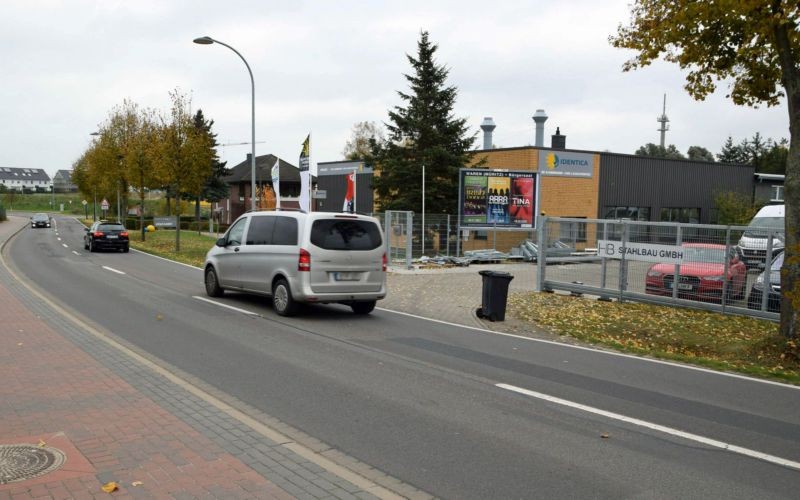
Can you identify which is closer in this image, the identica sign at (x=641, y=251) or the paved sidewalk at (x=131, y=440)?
the paved sidewalk at (x=131, y=440)

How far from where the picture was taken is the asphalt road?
188 inches

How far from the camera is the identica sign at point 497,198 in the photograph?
28016 mm

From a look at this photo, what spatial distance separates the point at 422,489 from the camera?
4438 mm

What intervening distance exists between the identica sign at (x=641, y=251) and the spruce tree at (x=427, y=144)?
56.4ft

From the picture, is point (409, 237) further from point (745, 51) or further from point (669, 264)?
point (745, 51)

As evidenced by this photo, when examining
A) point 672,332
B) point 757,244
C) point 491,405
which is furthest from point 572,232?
point 491,405

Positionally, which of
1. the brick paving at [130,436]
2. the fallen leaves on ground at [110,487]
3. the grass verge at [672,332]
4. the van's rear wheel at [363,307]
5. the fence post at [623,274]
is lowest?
the grass verge at [672,332]

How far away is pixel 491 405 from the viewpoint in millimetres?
6543

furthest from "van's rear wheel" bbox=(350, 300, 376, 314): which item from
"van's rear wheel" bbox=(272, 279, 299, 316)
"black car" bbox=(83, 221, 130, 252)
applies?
"black car" bbox=(83, 221, 130, 252)

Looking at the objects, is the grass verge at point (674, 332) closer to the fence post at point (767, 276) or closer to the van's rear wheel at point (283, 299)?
the fence post at point (767, 276)

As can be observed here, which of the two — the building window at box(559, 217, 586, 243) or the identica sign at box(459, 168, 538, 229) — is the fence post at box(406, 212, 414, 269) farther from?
the building window at box(559, 217, 586, 243)

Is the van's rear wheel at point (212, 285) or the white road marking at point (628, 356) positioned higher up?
the van's rear wheel at point (212, 285)

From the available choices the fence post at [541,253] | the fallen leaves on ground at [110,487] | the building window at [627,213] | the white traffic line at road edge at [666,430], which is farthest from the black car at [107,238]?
the fallen leaves on ground at [110,487]

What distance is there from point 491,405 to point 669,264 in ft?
31.5
